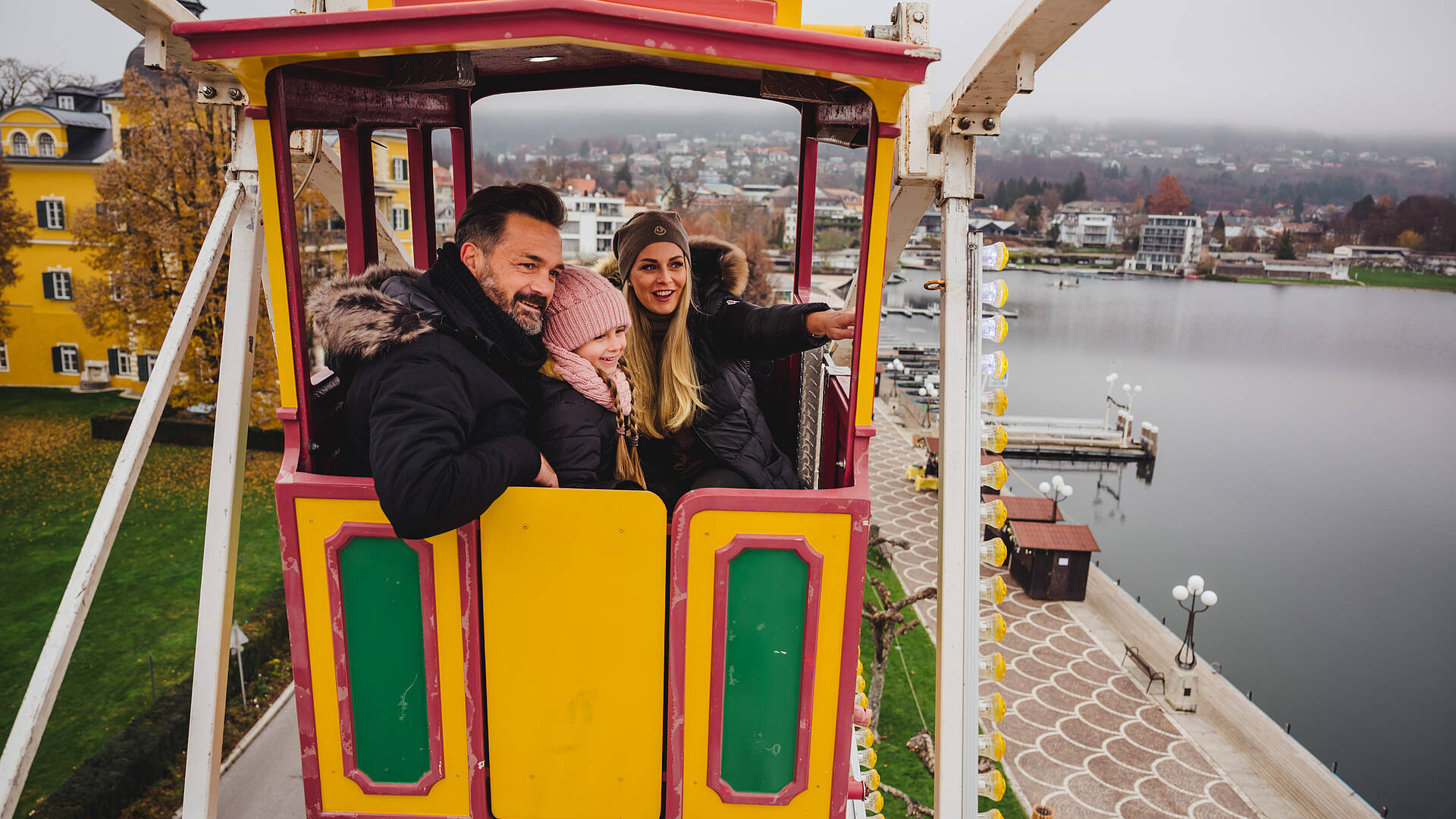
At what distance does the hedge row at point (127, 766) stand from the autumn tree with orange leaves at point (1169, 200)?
12152cm

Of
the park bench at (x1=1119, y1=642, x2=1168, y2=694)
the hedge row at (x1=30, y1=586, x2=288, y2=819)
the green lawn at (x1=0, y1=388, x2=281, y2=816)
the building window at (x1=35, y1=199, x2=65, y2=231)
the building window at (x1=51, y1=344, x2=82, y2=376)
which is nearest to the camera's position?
the hedge row at (x1=30, y1=586, x2=288, y2=819)

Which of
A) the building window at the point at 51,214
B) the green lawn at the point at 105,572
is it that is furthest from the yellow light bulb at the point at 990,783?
the building window at the point at 51,214

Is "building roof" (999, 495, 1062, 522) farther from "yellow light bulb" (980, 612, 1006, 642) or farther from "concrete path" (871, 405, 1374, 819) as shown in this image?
"yellow light bulb" (980, 612, 1006, 642)

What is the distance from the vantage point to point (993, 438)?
3486 millimetres

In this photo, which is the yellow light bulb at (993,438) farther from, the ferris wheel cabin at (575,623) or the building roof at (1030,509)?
the building roof at (1030,509)

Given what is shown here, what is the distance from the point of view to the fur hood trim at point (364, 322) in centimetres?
247

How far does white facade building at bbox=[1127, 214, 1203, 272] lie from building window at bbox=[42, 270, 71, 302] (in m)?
114

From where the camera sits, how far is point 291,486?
2.73 meters

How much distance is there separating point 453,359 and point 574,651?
1.02m

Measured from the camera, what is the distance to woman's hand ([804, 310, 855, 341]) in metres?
3.38

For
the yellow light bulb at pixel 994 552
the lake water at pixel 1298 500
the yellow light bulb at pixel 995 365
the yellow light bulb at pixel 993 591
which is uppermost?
the yellow light bulb at pixel 995 365

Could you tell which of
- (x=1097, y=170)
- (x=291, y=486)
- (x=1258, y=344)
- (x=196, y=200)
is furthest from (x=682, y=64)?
(x=1097, y=170)

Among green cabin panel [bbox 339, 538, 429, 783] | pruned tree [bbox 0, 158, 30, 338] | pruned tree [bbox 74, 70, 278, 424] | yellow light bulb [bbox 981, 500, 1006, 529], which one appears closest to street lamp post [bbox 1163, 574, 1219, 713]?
yellow light bulb [bbox 981, 500, 1006, 529]

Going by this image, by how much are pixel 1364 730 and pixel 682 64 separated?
31.7 metres
